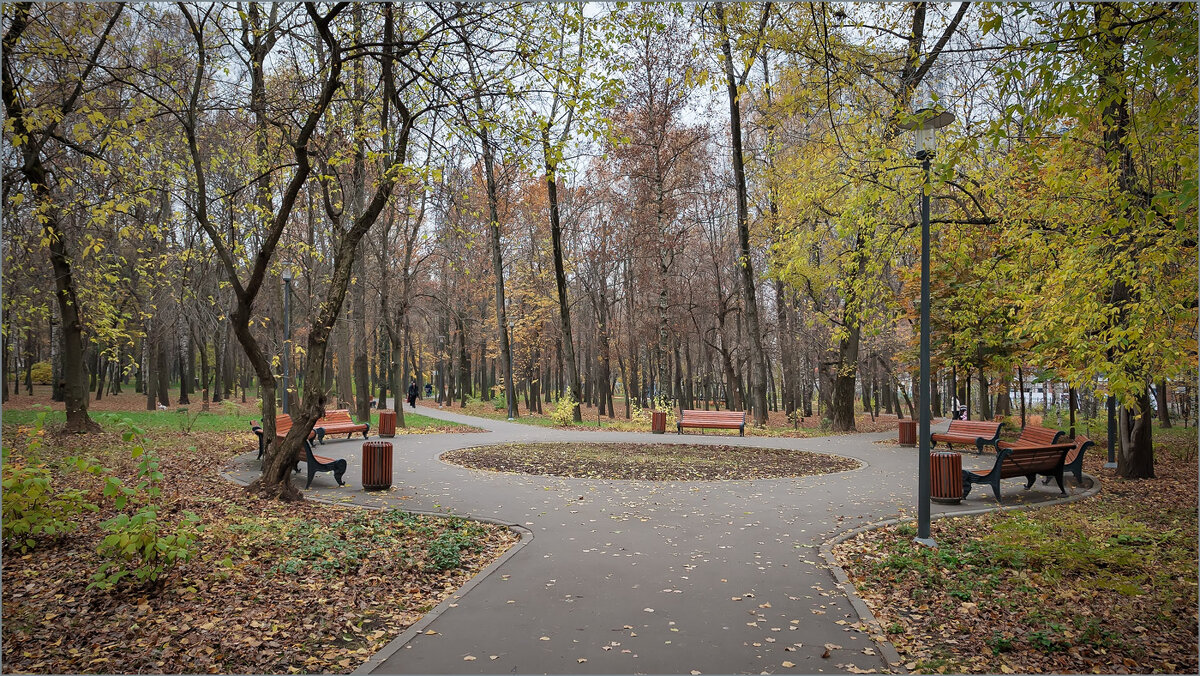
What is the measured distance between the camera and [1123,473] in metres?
11.9

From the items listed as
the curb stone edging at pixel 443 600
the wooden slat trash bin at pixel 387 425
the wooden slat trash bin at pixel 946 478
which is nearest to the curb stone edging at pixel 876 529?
the wooden slat trash bin at pixel 946 478

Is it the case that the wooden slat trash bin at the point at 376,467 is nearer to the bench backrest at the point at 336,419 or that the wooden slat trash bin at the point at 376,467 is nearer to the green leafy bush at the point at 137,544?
the green leafy bush at the point at 137,544

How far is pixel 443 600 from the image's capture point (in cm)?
556

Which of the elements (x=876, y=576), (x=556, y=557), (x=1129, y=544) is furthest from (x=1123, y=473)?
(x=556, y=557)

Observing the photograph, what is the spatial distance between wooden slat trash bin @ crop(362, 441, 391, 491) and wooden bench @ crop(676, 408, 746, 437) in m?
12.5

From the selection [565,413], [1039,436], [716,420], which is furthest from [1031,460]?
[565,413]

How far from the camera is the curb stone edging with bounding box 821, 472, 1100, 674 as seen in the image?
14.9 ft

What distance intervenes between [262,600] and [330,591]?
0.55 meters

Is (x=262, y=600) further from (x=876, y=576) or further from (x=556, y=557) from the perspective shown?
(x=876, y=576)

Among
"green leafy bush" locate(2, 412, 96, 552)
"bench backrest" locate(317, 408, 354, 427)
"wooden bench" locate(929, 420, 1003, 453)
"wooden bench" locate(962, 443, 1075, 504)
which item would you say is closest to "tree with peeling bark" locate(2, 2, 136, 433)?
"green leafy bush" locate(2, 412, 96, 552)

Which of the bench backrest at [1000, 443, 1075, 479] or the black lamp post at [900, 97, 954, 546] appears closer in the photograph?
the black lamp post at [900, 97, 954, 546]

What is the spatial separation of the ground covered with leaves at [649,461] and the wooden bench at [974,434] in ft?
11.2

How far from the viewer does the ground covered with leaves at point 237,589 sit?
429cm

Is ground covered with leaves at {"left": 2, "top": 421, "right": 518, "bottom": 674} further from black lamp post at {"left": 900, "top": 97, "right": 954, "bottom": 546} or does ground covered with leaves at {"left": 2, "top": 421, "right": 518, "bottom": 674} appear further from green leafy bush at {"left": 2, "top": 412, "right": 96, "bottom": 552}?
black lamp post at {"left": 900, "top": 97, "right": 954, "bottom": 546}
